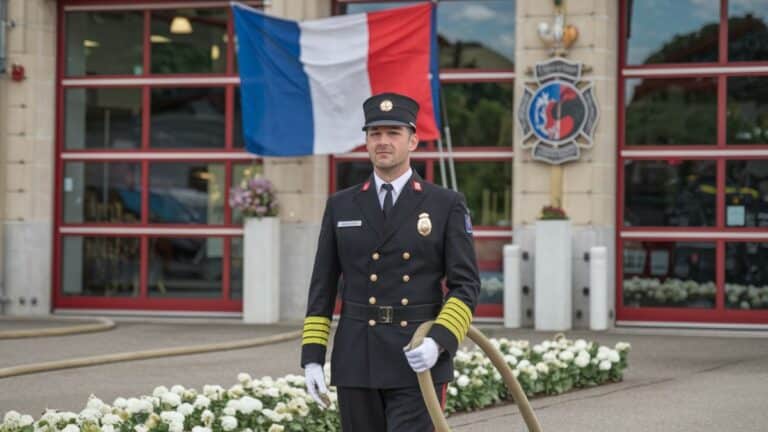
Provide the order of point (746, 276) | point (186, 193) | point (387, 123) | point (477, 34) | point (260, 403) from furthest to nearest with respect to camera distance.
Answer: point (186, 193) < point (477, 34) < point (746, 276) < point (260, 403) < point (387, 123)

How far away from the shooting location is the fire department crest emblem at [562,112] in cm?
1630

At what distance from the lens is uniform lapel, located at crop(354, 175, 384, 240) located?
18.1 ft

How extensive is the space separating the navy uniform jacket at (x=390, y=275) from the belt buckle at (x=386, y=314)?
2 cm

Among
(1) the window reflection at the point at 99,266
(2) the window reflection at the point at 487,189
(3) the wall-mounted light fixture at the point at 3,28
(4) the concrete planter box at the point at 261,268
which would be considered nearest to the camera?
(4) the concrete planter box at the point at 261,268

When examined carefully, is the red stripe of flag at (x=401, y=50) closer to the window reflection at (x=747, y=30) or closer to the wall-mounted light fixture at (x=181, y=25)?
the wall-mounted light fixture at (x=181, y=25)

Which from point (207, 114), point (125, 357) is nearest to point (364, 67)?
point (207, 114)

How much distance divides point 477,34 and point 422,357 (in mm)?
12880

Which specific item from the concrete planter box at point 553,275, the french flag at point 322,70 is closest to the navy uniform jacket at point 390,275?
the concrete planter box at point 553,275

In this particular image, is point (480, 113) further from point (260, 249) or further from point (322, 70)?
point (260, 249)

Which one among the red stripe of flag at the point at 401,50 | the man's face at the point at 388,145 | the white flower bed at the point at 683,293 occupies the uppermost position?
the red stripe of flag at the point at 401,50

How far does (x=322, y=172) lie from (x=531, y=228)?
9.37 feet

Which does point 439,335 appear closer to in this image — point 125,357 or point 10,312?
point 125,357

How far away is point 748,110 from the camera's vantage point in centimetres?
1652

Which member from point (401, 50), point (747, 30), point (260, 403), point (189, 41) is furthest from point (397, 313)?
point (189, 41)
